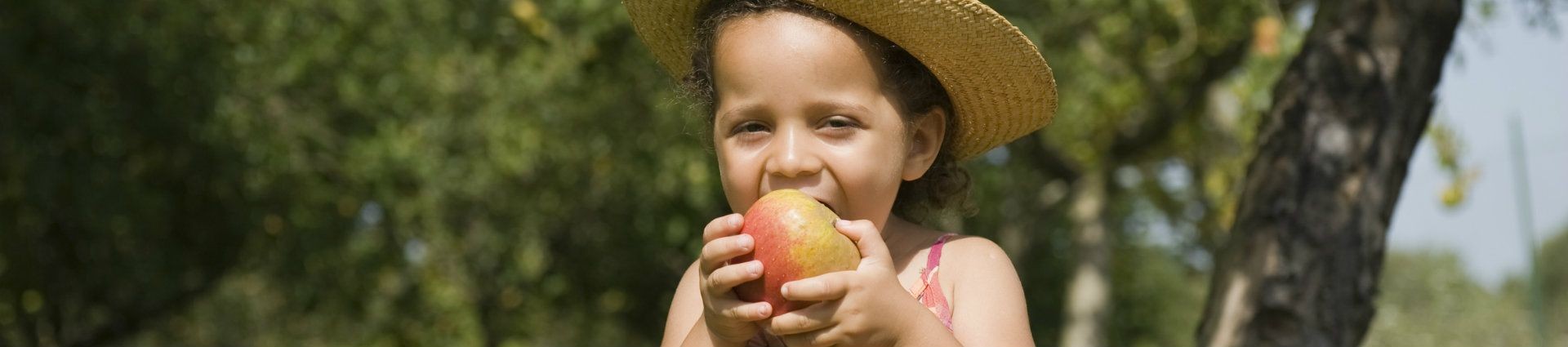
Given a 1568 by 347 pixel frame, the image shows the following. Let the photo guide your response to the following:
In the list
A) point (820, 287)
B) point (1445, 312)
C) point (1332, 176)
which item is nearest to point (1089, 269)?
point (1445, 312)

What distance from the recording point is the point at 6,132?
1058 centimetres

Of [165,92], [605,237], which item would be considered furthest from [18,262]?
[605,237]

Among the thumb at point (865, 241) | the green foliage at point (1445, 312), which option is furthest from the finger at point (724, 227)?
the green foliage at point (1445, 312)

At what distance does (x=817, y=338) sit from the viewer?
199 centimetres

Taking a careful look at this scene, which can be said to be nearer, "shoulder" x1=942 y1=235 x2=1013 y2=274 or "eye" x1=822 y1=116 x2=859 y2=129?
"eye" x1=822 y1=116 x2=859 y2=129

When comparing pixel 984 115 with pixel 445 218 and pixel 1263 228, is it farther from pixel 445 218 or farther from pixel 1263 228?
pixel 445 218

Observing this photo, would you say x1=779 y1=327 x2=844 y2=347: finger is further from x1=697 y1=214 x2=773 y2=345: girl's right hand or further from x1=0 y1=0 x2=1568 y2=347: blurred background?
x1=0 y1=0 x2=1568 y2=347: blurred background

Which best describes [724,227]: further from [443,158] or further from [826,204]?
[443,158]

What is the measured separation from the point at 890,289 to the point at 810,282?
0.46ft

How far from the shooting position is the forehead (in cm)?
221

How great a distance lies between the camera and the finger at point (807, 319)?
1966 mm

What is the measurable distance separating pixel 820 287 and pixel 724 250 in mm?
158

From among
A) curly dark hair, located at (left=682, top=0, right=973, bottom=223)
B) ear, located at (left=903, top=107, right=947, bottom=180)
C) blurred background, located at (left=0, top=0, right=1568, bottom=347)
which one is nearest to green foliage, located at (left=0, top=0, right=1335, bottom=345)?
blurred background, located at (left=0, top=0, right=1568, bottom=347)

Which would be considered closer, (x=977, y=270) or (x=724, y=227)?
(x=724, y=227)
